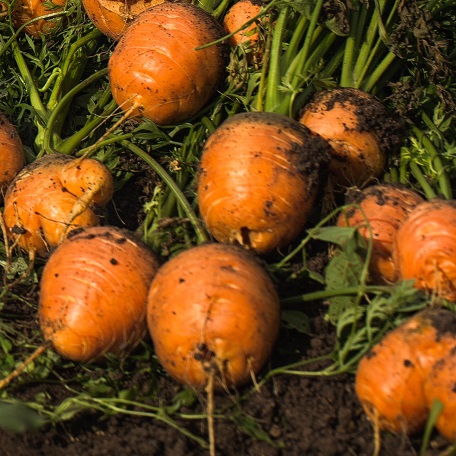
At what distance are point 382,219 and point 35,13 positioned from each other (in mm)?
2601

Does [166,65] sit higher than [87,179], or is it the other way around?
[166,65]

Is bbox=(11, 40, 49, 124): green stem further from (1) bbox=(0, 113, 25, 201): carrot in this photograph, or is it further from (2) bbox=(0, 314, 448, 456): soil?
(2) bbox=(0, 314, 448, 456): soil

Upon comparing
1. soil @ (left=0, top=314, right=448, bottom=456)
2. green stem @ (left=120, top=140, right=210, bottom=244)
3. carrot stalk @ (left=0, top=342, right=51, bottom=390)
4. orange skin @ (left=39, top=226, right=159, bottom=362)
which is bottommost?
soil @ (left=0, top=314, right=448, bottom=456)

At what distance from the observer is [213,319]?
8.67 feet

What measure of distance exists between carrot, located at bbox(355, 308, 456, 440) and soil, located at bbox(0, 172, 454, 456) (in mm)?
84

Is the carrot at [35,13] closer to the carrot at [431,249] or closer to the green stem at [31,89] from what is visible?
the green stem at [31,89]

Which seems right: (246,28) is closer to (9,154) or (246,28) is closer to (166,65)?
(166,65)

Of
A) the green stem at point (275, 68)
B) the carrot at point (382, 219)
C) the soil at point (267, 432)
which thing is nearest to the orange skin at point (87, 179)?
the green stem at point (275, 68)

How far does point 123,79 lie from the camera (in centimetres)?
376

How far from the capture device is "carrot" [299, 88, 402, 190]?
11.2 ft

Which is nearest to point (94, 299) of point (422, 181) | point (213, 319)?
point (213, 319)

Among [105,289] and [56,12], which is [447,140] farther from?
[56,12]

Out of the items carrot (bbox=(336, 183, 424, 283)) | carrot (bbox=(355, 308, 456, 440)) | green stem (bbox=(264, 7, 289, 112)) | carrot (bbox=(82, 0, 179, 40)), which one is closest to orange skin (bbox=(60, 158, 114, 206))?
green stem (bbox=(264, 7, 289, 112))

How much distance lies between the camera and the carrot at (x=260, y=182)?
3062 millimetres
